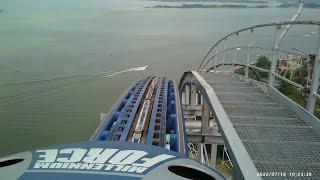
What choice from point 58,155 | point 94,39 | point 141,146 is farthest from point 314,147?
point 94,39

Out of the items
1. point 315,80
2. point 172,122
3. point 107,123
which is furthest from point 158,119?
point 315,80

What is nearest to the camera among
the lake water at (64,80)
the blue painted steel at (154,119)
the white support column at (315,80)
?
the white support column at (315,80)

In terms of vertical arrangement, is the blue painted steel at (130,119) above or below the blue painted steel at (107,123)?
above

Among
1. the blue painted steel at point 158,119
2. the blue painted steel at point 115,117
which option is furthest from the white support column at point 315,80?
the blue painted steel at point 115,117

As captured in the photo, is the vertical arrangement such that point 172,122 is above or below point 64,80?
above

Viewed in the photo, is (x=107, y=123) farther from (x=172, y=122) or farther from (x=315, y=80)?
(x=315, y=80)

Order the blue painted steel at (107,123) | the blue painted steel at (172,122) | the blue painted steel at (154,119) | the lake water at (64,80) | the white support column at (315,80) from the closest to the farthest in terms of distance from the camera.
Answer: the white support column at (315,80) → the blue painted steel at (172,122) → the blue painted steel at (154,119) → the blue painted steel at (107,123) → the lake water at (64,80)

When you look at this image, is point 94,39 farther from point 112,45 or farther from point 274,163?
point 274,163

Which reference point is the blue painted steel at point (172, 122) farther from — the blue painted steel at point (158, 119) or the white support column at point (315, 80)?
the white support column at point (315, 80)

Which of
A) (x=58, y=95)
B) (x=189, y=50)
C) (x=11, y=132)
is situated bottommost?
(x=11, y=132)

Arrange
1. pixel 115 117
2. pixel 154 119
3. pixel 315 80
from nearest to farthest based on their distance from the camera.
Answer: pixel 315 80
pixel 154 119
pixel 115 117

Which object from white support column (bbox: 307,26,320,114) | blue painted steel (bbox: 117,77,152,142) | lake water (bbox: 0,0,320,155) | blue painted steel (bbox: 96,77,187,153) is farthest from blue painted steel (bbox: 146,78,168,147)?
lake water (bbox: 0,0,320,155)
